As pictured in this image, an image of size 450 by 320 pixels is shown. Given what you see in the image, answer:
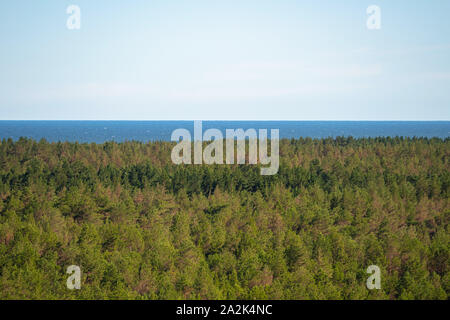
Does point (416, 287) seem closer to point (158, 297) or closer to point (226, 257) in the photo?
point (226, 257)

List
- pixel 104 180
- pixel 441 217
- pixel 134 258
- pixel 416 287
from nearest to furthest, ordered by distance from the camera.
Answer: pixel 416 287, pixel 134 258, pixel 441 217, pixel 104 180

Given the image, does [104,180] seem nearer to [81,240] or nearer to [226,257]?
[81,240]

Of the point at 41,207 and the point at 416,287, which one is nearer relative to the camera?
the point at 416,287

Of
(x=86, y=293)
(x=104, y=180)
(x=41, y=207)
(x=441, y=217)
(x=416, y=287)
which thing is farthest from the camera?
(x=104, y=180)

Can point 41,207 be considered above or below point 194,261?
above

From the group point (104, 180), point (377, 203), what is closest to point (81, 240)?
point (104, 180)
